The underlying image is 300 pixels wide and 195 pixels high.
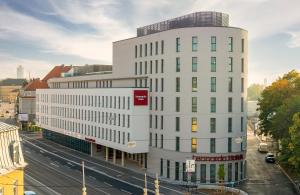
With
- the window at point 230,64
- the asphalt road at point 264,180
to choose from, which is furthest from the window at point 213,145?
the window at point 230,64

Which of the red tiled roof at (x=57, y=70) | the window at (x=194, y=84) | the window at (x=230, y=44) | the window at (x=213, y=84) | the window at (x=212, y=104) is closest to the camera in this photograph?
the window at (x=212, y=104)

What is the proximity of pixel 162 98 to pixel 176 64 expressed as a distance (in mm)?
6704

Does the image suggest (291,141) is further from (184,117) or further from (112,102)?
(112,102)

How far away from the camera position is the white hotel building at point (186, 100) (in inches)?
2470

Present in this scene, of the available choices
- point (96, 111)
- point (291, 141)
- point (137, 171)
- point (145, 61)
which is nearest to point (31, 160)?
point (96, 111)

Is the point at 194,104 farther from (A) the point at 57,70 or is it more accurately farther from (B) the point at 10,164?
(A) the point at 57,70

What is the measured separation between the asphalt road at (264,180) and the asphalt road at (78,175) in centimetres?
1170

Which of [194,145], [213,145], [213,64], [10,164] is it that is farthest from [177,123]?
[10,164]

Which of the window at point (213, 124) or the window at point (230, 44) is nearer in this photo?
the window at point (213, 124)

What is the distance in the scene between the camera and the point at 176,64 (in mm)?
65562

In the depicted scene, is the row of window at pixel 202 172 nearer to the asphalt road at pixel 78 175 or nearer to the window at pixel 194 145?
the window at pixel 194 145

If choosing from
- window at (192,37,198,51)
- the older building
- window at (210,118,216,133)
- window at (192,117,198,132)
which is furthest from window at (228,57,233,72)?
the older building

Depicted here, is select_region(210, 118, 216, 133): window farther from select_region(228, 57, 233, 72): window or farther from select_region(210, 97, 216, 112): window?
select_region(228, 57, 233, 72): window

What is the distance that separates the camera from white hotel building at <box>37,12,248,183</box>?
62.8 meters
